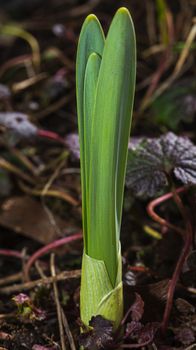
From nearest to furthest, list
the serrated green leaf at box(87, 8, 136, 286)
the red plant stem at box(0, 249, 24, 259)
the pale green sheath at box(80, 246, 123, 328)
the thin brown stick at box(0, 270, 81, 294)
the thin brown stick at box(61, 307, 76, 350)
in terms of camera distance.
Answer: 1. the serrated green leaf at box(87, 8, 136, 286)
2. the pale green sheath at box(80, 246, 123, 328)
3. the thin brown stick at box(61, 307, 76, 350)
4. the thin brown stick at box(0, 270, 81, 294)
5. the red plant stem at box(0, 249, 24, 259)

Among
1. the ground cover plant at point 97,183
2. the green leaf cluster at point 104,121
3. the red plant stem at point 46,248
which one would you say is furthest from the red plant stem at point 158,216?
the green leaf cluster at point 104,121

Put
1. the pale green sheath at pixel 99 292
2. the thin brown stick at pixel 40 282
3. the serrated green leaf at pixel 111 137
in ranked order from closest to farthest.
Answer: the serrated green leaf at pixel 111 137 → the pale green sheath at pixel 99 292 → the thin brown stick at pixel 40 282

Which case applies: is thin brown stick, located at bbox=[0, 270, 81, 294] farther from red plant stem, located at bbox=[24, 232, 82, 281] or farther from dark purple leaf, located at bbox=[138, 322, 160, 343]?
dark purple leaf, located at bbox=[138, 322, 160, 343]

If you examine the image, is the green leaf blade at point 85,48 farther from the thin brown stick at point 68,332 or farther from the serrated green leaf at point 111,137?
the thin brown stick at point 68,332

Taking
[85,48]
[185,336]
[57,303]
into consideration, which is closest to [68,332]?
[57,303]

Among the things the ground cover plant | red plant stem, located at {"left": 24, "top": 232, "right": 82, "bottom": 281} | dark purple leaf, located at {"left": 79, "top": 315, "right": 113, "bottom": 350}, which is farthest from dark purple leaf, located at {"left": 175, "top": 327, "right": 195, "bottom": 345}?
red plant stem, located at {"left": 24, "top": 232, "right": 82, "bottom": 281}

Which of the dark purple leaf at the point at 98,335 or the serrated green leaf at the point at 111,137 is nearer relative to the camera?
the serrated green leaf at the point at 111,137

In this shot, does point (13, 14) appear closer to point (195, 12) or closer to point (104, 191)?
point (195, 12)

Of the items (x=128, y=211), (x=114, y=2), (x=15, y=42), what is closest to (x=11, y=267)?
(x=128, y=211)
